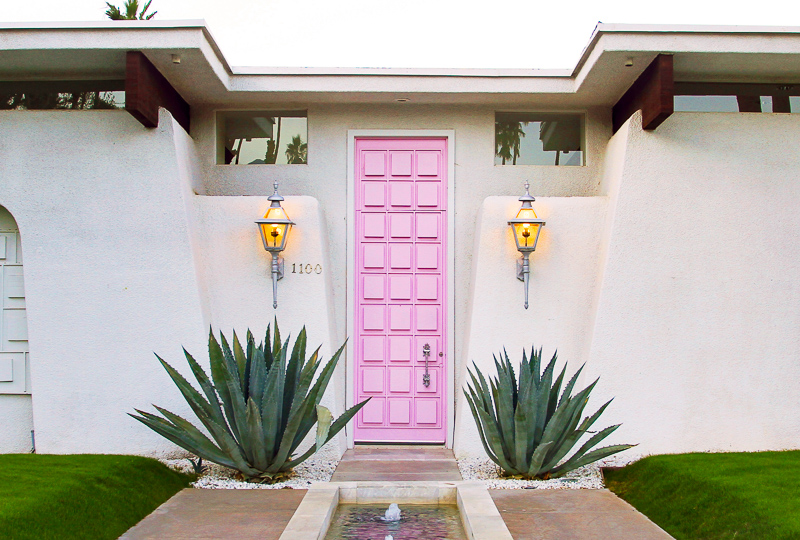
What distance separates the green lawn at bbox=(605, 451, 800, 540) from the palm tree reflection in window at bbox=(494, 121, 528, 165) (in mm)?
3156

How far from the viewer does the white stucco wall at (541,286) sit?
6.23m

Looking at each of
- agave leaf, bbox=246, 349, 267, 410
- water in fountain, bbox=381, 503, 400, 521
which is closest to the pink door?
agave leaf, bbox=246, 349, 267, 410

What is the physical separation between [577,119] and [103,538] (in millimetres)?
5613

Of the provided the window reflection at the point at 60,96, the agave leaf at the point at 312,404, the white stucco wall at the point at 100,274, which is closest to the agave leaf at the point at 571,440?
the agave leaf at the point at 312,404

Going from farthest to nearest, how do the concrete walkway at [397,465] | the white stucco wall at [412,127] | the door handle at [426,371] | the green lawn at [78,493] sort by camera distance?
1. the white stucco wall at [412,127]
2. the door handle at [426,371]
3. the concrete walkway at [397,465]
4. the green lawn at [78,493]

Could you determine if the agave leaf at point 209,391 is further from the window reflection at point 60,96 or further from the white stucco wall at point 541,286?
the window reflection at point 60,96

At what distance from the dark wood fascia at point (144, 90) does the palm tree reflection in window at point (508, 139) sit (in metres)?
3.16

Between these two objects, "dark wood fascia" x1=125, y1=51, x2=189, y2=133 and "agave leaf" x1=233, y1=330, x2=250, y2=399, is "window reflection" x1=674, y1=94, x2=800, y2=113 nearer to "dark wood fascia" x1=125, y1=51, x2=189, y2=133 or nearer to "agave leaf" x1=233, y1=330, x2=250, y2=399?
"agave leaf" x1=233, y1=330, x2=250, y2=399

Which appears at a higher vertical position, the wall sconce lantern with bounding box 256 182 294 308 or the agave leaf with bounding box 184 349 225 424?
the wall sconce lantern with bounding box 256 182 294 308

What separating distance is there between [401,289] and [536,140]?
2052 mm

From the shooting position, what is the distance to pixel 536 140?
6.99 m

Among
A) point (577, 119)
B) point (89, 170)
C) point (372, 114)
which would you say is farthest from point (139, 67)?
point (577, 119)

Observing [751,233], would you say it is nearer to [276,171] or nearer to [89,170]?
[276,171]

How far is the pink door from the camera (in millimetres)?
6672
